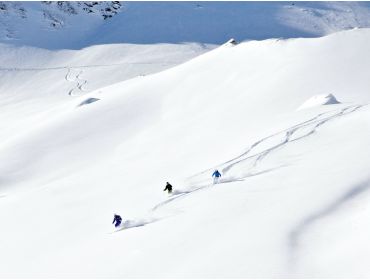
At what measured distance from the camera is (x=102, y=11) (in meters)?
96.9

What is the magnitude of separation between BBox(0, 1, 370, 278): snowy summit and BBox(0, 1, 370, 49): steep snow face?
26508 mm

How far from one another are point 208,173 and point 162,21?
247ft

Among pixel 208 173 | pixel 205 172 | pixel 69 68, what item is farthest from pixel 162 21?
pixel 208 173

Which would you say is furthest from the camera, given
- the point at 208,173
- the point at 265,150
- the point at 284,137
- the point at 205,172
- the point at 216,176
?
the point at 284,137

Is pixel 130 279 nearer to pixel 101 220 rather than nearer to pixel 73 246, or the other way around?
pixel 73 246

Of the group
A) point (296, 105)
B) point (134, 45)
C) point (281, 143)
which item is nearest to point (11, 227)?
point (281, 143)

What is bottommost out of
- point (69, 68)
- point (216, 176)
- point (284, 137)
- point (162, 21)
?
point (216, 176)

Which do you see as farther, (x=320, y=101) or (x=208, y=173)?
(x=320, y=101)

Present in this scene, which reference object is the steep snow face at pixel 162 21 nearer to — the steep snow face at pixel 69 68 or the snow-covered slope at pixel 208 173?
the steep snow face at pixel 69 68

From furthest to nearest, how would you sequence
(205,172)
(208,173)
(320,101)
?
(320,101) → (205,172) → (208,173)

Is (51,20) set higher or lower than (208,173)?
higher

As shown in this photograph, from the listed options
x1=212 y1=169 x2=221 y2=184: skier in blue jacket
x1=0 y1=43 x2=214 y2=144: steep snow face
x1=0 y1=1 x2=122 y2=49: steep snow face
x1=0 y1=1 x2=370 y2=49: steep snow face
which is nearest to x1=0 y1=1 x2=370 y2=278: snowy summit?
x1=212 y1=169 x2=221 y2=184: skier in blue jacket

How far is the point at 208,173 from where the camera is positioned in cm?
2150

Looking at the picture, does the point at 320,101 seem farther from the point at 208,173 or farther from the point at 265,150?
the point at 208,173
